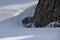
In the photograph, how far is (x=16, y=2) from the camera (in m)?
5.51

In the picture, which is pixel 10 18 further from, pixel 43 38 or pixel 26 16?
pixel 43 38

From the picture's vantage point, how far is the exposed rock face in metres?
3.46

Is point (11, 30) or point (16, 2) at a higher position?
point (16, 2)

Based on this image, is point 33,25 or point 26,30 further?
point 33,25

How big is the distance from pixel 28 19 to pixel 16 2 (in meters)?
1.79

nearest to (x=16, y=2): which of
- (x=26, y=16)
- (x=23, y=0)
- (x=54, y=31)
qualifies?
(x=23, y=0)

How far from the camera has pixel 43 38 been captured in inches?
106

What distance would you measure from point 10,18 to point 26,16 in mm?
338

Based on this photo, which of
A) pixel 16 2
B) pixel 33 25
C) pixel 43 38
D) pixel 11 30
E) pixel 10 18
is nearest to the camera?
pixel 43 38

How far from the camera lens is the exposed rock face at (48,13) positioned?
346 centimetres

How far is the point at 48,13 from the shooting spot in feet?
11.5

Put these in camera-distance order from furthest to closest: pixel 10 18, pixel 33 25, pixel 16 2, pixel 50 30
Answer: pixel 16 2
pixel 10 18
pixel 33 25
pixel 50 30

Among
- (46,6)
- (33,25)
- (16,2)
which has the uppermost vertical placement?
(16,2)

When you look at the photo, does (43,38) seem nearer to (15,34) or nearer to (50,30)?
(50,30)
